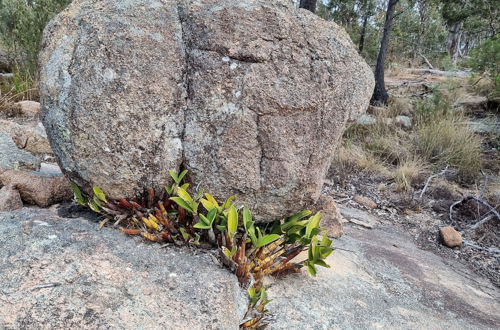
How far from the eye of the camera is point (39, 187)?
2541 millimetres

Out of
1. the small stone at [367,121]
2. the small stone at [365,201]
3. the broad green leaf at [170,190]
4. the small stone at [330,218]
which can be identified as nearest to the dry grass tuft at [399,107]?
the small stone at [367,121]

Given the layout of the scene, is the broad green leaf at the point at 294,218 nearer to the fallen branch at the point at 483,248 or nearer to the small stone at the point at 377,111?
the fallen branch at the point at 483,248

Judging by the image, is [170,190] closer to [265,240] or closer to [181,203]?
[181,203]

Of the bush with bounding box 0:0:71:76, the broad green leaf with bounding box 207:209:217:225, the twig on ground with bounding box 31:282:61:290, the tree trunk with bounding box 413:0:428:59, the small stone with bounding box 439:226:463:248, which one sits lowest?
the small stone with bounding box 439:226:463:248

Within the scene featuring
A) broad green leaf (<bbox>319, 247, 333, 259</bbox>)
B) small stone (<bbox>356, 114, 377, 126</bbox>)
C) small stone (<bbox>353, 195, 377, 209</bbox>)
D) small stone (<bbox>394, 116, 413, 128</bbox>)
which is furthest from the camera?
small stone (<bbox>394, 116, 413, 128</bbox>)

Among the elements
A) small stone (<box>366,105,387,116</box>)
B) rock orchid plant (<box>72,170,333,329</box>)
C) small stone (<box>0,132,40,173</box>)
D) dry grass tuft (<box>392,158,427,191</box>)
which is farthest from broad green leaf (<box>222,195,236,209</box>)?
small stone (<box>366,105,387,116</box>)

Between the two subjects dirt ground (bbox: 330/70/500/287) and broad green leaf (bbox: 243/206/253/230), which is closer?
broad green leaf (bbox: 243/206/253/230)

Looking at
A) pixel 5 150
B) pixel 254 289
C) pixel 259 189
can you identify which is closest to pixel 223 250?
pixel 254 289

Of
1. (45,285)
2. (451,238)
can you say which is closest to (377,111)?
(451,238)

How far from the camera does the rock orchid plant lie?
205 cm

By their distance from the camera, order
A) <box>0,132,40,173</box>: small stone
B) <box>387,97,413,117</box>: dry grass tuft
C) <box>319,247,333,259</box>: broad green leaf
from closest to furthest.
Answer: <box>319,247,333,259</box>: broad green leaf < <box>0,132,40,173</box>: small stone < <box>387,97,413,117</box>: dry grass tuft

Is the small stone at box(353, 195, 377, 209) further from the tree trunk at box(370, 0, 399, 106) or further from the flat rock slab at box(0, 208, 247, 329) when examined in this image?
the tree trunk at box(370, 0, 399, 106)

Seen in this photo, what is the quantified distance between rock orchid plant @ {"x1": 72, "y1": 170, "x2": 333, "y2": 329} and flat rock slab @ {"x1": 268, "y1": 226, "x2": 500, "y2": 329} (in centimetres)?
14

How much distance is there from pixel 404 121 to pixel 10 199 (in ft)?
22.2
